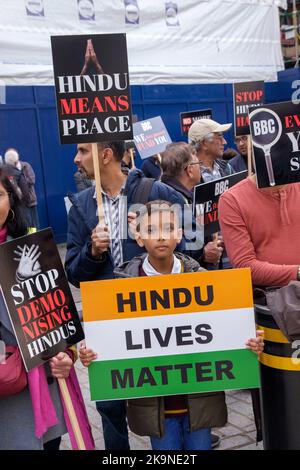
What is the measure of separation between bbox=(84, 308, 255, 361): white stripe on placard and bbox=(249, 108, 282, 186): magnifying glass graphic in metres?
0.83

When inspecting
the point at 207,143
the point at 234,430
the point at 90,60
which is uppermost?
the point at 90,60

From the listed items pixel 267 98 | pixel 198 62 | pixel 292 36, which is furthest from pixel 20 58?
pixel 292 36

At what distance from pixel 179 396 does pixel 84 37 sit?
1.84 metres

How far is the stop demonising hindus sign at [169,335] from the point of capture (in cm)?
258

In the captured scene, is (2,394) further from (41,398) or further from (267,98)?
(267,98)

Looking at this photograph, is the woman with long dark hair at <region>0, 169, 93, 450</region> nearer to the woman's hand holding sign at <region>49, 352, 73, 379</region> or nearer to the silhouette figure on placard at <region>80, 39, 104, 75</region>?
the woman's hand holding sign at <region>49, 352, 73, 379</region>

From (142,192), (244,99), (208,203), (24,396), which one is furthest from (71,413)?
(244,99)

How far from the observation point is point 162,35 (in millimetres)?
12742

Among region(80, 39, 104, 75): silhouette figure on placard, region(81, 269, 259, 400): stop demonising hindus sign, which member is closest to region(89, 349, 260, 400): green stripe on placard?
region(81, 269, 259, 400): stop demonising hindus sign

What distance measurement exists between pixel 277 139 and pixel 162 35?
10.6 metres

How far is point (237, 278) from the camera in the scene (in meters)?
2.61

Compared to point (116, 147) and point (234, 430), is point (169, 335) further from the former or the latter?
point (234, 430)

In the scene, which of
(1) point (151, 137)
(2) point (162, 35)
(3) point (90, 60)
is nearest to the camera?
(3) point (90, 60)

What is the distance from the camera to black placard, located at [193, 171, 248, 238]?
3.96 m
